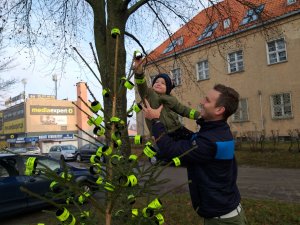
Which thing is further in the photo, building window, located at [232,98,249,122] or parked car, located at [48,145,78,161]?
parked car, located at [48,145,78,161]

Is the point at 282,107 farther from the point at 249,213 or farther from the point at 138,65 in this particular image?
the point at 138,65

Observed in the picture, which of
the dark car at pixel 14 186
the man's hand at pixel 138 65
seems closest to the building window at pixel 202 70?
the dark car at pixel 14 186

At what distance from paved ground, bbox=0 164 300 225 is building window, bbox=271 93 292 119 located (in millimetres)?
9530

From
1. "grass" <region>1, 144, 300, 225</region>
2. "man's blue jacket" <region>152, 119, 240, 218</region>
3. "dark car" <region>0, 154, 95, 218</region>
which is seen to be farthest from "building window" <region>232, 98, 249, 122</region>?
"man's blue jacket" <region>152, 119, 240, 218</region>

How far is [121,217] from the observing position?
2660 millimetres

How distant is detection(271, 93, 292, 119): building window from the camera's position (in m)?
23.6

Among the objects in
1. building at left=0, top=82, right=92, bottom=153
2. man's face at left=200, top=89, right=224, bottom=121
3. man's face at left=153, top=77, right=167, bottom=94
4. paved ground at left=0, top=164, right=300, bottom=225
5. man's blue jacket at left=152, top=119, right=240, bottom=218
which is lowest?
paved ground at left=0, top=164, right=300, bottom=225

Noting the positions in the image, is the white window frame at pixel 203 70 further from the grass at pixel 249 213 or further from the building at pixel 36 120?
the building at pixel 36 120

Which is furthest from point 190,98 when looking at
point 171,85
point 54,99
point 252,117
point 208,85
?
point 54,99

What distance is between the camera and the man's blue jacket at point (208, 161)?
8.05ft

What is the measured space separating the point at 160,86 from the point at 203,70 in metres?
27.5

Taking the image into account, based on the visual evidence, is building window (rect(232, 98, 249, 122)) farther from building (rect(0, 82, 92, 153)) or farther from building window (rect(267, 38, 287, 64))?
building (rect(0, 82, 92, 153))

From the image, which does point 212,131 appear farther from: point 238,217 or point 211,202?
point 238,217

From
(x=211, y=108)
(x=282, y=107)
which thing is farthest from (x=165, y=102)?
(x=282, y=107)
